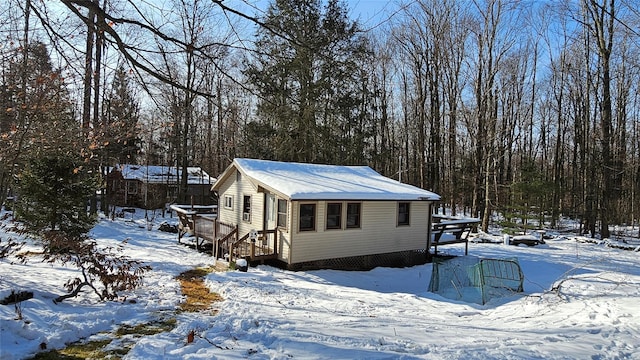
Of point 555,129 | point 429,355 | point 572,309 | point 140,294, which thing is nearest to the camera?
point 429,355

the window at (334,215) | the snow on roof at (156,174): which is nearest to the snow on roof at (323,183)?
the window at (334,215)

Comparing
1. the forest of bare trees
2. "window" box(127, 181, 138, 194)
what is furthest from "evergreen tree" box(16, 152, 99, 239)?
"window" box(127, 181, 138, 194)

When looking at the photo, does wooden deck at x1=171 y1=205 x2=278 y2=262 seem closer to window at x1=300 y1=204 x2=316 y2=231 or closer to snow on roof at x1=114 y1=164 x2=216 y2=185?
window at x1=300 y1=204 x2=316 y2=231

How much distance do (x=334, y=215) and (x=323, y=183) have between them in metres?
1.33

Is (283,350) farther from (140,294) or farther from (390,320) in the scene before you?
(140,294)

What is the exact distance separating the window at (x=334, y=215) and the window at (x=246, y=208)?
316 cm

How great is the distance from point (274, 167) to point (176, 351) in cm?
1007

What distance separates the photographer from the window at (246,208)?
1409 centimetres

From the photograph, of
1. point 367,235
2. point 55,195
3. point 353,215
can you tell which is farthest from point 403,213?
point 55,195

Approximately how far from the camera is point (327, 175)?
49.8 ft

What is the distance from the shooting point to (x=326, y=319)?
6629mm

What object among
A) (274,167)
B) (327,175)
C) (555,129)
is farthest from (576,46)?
(274,167)

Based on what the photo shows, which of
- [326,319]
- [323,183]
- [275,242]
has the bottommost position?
[326,319]

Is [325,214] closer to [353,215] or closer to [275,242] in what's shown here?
[353,215]
